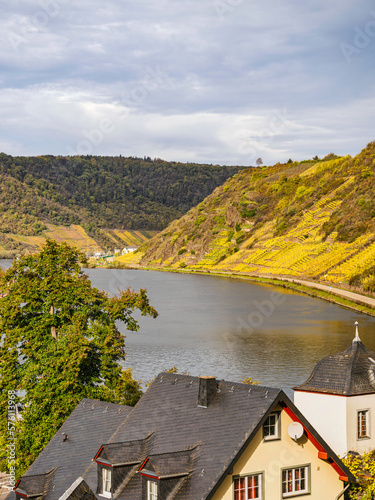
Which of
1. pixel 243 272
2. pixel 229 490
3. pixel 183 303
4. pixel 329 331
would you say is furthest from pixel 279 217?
pixel 229 490

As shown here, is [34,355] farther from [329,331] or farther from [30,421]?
[329,331]

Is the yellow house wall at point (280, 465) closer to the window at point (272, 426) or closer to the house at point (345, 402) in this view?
the window at point (272, 426)

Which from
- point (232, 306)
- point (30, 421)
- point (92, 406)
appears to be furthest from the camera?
point (232, 306)

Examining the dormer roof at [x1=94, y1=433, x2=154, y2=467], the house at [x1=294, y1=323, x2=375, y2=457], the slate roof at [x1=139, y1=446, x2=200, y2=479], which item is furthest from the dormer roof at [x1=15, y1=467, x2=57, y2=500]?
the house at [x1=294, y1=323, x2=375, y2=457]

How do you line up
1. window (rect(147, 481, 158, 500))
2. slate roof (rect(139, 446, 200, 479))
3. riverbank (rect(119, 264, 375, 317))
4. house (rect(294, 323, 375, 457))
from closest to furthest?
1. slate roof (rect(139, 446, 200, 479))
2. window (rect(147, 481, 158, 500))
3. house (rect(294, 323, 375, 457))
4. riverbank (rect(119, 264, 375, 317))

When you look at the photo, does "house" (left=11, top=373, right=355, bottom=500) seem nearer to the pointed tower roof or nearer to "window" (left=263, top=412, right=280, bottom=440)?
"window" (left=263, top=412, right=280, bottom=440)

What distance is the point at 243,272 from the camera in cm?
16750

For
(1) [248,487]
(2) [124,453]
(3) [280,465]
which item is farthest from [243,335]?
(1) [248,487]

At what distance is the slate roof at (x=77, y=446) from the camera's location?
2000cm

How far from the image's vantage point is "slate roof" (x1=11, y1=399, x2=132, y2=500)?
2000 centimetres

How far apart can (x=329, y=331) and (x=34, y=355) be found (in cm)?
4651

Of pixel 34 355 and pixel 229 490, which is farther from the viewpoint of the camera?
pixel 34 355

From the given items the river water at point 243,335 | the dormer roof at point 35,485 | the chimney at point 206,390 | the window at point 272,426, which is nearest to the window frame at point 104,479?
the dormer roof at point 35,485

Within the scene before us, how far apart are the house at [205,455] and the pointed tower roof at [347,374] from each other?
2106mm
